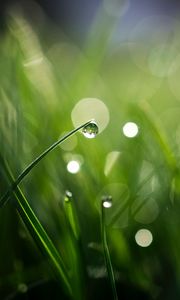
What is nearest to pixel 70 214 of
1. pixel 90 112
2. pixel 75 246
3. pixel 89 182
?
pixel 75 246

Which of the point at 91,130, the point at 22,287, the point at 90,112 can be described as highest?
the point at 90,112

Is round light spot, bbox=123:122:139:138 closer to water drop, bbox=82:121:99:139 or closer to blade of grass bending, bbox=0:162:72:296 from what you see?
water drop, bbox=82:121:99:139

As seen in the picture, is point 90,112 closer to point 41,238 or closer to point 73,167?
point 73,167

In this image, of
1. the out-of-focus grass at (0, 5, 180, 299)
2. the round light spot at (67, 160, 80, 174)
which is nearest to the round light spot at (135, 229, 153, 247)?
the out-of-focus grass at (0, 5, 180, 299)

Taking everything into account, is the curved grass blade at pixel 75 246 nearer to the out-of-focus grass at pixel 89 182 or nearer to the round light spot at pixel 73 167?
the out-of-focus grass at pixel 89 182

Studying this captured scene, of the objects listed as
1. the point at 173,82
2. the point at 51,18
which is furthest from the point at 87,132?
the point at 51,18

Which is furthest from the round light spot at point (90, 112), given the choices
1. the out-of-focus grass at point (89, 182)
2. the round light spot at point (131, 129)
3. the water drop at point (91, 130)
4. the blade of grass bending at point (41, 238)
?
the blade of grass bending at point (41, 238)

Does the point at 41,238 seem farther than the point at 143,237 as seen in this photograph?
No
